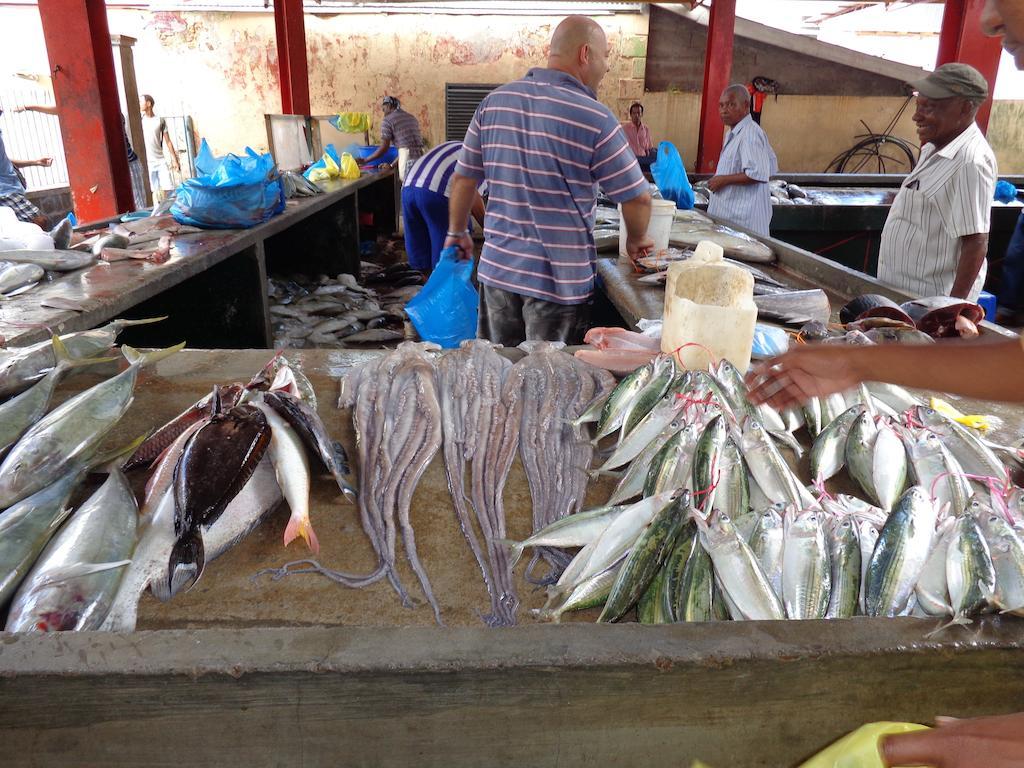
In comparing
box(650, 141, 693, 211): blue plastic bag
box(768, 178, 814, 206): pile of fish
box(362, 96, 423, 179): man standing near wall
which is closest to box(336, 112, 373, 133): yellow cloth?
box(362, 96, 423, 179): man standing near wall

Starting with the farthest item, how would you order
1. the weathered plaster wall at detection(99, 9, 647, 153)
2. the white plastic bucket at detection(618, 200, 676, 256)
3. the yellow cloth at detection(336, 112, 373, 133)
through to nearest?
the weathered plaster wall at detection(99, 9, 647, 153) → the yellow cloth at detection(336, 112, 373, 133) → the white plastic bucket at detection(618, 200, 676, 256)

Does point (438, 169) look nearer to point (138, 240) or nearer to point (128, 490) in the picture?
point (138, 240)

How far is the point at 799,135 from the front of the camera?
702 inches

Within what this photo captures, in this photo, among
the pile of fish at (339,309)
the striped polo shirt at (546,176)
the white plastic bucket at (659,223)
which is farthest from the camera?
the pile of fish at (339,309)

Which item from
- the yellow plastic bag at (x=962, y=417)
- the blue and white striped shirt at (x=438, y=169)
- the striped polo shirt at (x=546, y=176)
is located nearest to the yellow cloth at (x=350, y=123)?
the blue and white striped shirt at (x=438, y=169)

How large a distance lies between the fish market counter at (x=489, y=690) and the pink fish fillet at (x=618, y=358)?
148 cm

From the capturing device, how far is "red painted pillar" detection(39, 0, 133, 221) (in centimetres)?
612

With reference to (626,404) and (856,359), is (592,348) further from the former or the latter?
(856,359)

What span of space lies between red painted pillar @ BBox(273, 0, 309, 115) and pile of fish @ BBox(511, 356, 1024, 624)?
12.3 meters

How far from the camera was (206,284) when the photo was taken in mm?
5969

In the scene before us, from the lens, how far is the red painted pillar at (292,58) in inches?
483

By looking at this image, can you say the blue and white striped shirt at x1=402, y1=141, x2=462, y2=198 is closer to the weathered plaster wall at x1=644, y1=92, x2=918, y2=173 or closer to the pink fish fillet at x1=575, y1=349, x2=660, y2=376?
the pink fish fillet at x1=575, y1=349, x2=660, y2=376

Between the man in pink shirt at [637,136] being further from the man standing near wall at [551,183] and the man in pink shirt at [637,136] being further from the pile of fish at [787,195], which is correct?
the man standing near wall at [551,183]

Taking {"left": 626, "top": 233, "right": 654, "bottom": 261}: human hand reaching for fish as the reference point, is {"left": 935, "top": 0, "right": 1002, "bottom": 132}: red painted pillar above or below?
above
